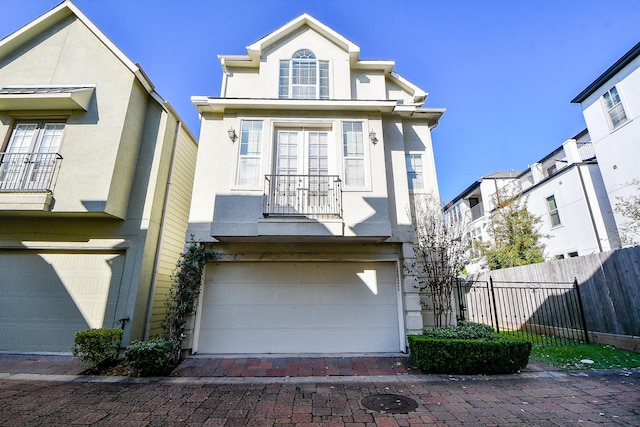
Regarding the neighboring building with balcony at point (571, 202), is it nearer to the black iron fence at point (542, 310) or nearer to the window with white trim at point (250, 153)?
the black iron fence at point (542, 310)

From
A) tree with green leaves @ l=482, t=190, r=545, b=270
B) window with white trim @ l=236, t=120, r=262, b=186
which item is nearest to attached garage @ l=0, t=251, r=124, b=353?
window with white trim @ l=236, t=120, r=262, b=186

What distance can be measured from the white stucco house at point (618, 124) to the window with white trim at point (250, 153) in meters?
14.3

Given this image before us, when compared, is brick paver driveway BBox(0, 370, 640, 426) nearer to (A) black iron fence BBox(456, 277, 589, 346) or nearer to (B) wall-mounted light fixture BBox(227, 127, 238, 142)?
(A) black iron fence BBox(456, 277, 589, 346)

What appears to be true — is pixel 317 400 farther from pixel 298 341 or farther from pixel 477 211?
pixel 477 211

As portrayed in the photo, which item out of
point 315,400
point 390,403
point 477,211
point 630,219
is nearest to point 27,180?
point 315,400

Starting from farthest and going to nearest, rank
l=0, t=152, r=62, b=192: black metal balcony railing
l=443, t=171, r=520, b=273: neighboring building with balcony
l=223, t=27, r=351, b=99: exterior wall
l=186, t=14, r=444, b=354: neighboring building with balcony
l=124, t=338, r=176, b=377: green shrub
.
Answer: l=443, t=171, r=520, b=273: neighboring building with balcony < l=223, t=27, r=351, b=99: exterior wall < l=0, t=152, r=62, b=192: black metal balcony railing < l=186, t=14, r=444, b=354: neighboring building with balcony < l=124, t=338, r=176, b=377: green shrub

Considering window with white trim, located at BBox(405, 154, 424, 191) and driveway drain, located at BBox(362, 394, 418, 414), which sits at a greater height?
window with white trim, located at BBox(405, 154, 424, 191)

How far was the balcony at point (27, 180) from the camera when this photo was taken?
6.87 metres

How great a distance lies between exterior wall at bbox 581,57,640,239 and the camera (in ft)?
36.3

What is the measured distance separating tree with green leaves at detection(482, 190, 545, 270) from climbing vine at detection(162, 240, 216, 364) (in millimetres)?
14843

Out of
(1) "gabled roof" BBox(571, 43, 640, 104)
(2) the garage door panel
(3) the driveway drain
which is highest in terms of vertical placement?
(1) "gabled roof" BBox(571, 43, 640, 104)

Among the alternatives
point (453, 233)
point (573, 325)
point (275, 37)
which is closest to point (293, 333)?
point (453, 233)

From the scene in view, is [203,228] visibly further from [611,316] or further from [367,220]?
[611,316]

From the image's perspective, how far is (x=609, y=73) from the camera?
1206 cm
